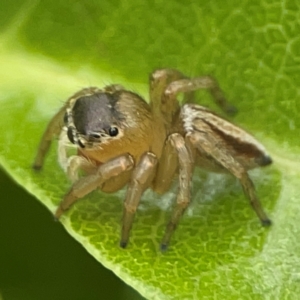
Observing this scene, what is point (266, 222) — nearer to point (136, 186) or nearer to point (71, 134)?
point (136, 186)

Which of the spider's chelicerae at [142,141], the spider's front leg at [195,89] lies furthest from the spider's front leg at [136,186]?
the spider's front leg at [195,89]

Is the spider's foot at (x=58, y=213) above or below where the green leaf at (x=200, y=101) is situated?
below

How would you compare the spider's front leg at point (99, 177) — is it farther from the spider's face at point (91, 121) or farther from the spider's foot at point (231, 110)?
the spider's foot at point (231, 110)

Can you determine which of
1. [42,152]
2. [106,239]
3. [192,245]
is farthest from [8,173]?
[192,245]

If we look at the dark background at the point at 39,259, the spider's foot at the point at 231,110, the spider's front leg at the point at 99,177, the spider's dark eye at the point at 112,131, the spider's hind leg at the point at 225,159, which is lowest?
the dark background at the point at 39,259

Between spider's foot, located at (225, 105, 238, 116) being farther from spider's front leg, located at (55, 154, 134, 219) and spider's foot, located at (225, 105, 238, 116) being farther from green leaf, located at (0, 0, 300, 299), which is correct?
spider's front leg, located at (55, 154, 134, 219)

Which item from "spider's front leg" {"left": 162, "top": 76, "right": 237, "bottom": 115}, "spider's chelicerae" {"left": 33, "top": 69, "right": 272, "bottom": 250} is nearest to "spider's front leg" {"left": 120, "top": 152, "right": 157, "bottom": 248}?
"spider's chelicerae" {"left": 33, "top": 69, "right": 272, "bottom": 250}

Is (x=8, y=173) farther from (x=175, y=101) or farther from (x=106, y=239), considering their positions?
(x=175, y=101)
